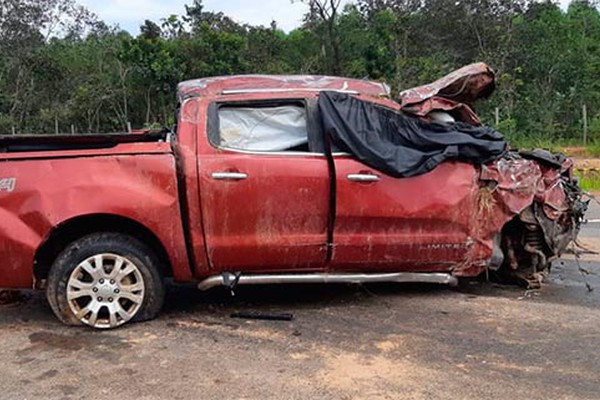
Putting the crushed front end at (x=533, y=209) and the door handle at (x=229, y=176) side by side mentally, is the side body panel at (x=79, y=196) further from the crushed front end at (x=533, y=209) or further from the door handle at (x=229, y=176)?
the crushed front end at (x=533, y=209)

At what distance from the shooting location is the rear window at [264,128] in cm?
502

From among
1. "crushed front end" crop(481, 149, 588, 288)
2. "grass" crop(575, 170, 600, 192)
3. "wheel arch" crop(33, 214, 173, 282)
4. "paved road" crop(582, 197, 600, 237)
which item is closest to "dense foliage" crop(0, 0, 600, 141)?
"grass" crop(575, 170, 600, 192)

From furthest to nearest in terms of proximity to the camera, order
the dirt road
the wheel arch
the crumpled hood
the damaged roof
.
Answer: the crumpled hood, the damaged roof, the wheel arch, the dirt road

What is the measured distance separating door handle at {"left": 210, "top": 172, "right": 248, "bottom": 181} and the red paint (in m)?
0.03

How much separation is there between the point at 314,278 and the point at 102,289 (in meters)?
1.53

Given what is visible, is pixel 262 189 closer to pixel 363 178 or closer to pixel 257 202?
pixel 257 202

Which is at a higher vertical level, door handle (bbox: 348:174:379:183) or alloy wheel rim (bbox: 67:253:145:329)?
door handle (bbox: 348:174:379:183)

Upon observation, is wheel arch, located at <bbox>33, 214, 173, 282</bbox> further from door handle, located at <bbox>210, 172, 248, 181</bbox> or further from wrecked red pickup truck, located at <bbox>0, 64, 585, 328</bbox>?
door handle, located at <bbox>210, 172, 248, 181</bbox>

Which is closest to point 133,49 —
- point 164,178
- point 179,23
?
point 179,23

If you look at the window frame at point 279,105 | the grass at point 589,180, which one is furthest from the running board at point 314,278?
the grass at point 589,180

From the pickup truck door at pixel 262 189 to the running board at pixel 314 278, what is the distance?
0.07 m

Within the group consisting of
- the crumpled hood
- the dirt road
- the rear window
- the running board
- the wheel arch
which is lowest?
the dirt road

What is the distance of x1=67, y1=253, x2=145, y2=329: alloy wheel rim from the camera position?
185 inches

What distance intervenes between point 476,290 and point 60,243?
341 cm
